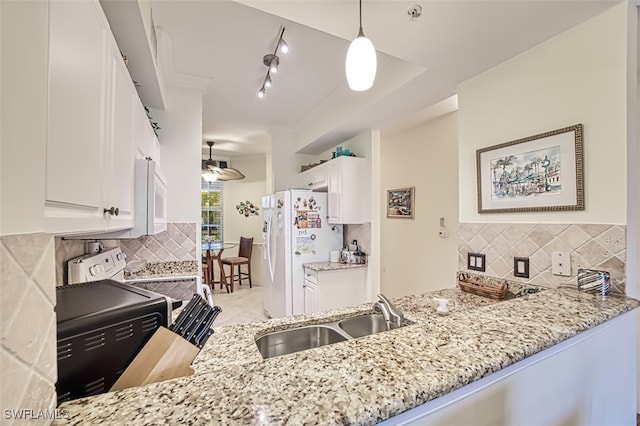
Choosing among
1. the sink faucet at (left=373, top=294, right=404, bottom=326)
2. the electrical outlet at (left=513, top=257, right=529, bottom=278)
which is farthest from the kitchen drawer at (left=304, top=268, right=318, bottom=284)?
the electrical outlet at (left=513, top=257, right=529, bottom=278)

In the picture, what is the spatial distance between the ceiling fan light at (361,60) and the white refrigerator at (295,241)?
7.07 ft

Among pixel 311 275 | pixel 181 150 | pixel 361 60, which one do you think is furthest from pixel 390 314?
pixel 181 150

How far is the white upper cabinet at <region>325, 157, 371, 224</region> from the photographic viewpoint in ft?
10.7

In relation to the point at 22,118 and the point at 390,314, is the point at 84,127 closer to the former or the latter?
the point at 22,118

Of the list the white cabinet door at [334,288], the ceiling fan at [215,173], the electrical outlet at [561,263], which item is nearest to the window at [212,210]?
the ceiling fan at [215,173]

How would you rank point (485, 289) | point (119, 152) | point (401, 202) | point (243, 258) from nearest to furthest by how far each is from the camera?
point (119, 152), point (485, 289), point (401, 202), point (243, 258)

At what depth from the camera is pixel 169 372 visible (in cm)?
78

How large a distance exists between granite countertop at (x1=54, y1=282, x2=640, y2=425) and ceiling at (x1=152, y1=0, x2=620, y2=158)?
57.0 inches

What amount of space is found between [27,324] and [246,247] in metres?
5.12

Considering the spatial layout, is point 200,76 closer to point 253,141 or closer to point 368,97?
point 368,97

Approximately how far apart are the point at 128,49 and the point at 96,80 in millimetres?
985

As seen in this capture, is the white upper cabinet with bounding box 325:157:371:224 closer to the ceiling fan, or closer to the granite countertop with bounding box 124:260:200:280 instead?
the granite countertop with bounding box 124:260:200:280

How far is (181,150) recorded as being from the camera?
9.04 feet

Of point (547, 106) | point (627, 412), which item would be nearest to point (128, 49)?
point (547, 106)
